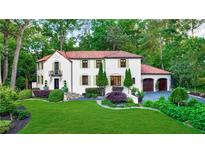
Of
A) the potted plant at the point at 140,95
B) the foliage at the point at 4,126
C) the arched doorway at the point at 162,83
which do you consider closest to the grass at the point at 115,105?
the potted plant at the point at 140,95

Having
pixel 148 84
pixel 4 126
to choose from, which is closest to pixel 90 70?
pixel 148 84

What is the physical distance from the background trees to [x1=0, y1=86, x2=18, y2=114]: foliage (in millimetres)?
348

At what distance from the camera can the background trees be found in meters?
8.01

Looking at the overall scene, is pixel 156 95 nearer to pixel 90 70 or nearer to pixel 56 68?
pixel 90 70

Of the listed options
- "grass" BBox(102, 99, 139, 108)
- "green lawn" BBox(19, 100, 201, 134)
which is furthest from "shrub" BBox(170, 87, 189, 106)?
"grass" BBox(102, 99, 139, 108)

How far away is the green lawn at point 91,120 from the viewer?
7.42 m

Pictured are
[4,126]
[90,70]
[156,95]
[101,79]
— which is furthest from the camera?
[90,70]

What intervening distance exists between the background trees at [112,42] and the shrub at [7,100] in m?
0.35

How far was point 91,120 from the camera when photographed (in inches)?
304

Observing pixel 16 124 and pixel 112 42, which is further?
pixel 112 42

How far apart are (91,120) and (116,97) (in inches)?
39.9
